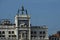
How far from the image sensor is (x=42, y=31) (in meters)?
127

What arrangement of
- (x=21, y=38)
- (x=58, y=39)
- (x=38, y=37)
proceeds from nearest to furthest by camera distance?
(x=21, y=38)
(x=38, y=37)
(x=58, y=39)

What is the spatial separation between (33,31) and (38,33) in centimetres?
247

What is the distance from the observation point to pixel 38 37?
4938 inches

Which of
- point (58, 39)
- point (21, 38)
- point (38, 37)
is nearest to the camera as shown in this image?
point (21, 38)

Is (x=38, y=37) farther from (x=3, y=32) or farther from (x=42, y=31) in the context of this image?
(x=3, y=32)

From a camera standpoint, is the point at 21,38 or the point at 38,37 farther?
the point at 38,37

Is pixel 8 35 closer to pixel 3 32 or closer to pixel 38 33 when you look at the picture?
pixel 3 32

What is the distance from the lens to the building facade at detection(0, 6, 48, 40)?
12369 centimetres

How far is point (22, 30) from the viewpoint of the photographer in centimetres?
12319

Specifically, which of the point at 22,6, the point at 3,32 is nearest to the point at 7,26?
the point at 3,32

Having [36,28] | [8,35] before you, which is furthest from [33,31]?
[8,35]

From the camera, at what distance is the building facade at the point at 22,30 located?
12369 centimetres

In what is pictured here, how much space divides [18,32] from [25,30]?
129 inches

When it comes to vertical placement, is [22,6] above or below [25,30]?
above
